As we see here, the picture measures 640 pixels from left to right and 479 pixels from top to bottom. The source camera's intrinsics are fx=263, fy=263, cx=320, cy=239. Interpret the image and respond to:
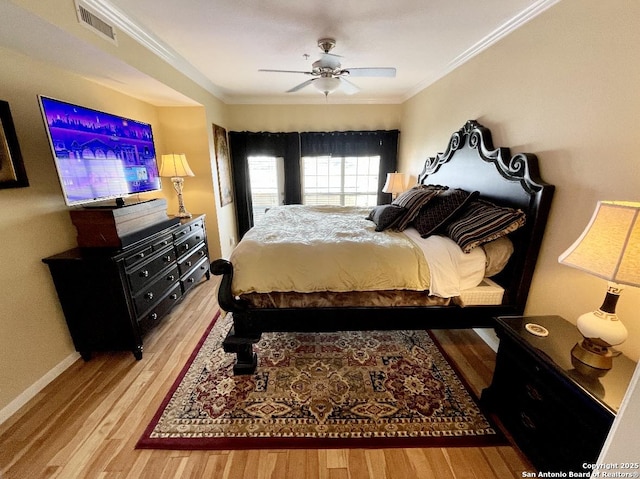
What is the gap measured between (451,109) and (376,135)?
5.48 ft

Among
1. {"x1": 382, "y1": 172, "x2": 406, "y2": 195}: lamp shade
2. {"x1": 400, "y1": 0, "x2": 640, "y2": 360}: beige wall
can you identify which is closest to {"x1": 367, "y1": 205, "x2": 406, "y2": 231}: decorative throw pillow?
{"x1": 400, "y1": 0, "x2": 640, "y2": 360}: beige wall

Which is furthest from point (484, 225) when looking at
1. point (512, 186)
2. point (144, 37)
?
point (144, 37)

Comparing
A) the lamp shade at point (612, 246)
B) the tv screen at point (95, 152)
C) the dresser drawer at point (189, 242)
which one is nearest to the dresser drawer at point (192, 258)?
the dresser drawer at point (189, 242)

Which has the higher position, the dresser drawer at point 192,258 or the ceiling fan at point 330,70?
the ceiling fan at point 330,70

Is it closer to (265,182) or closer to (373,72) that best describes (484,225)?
(373,72)

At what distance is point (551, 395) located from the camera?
118 cm

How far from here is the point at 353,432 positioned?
1.48 m

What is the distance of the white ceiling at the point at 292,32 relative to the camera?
170 cm

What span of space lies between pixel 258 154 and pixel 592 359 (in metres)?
4.45

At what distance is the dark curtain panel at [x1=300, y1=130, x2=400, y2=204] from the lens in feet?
14.4

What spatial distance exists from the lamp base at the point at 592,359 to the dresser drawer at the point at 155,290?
266 cm

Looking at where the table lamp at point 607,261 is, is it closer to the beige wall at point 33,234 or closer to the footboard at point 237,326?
the footboard at point 237,326

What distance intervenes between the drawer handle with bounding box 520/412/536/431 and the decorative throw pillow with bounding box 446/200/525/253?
93 centimetres

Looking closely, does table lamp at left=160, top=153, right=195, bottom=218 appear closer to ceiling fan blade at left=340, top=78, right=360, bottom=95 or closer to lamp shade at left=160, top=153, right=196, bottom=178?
lamp shade at left=160, top=153, right=196, bottom=178
